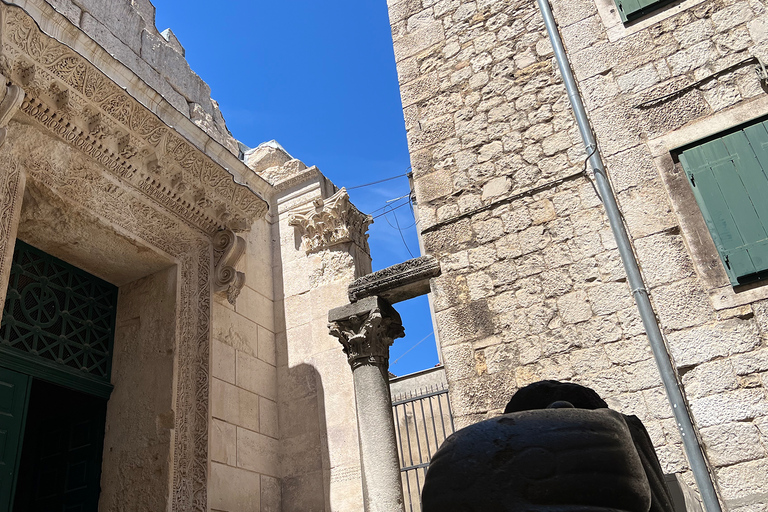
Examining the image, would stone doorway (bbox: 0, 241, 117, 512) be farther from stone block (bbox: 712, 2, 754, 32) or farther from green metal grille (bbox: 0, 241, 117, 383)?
stone block (bbox: 712, 2, 754, 32)

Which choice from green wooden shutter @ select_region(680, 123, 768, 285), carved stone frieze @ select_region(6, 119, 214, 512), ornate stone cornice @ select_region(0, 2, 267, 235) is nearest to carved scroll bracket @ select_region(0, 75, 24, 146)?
ornate stone cornice @ select_region(0, 2, 267, 235)

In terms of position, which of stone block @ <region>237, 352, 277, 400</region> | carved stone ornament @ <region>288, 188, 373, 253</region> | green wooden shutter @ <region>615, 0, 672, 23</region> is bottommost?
stone block @ <region>237, 352, 277, 400</region>

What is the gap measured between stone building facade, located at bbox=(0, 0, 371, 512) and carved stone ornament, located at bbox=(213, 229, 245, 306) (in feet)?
0.06

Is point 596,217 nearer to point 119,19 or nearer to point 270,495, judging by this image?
point 270,495

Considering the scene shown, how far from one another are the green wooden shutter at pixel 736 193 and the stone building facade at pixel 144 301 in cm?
378

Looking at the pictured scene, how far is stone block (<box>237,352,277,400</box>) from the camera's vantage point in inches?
239

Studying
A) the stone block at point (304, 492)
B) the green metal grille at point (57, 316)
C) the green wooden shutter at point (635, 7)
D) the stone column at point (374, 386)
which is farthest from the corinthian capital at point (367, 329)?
the green wooden shutter at point (635, 7)

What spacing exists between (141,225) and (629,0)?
4.63 metres

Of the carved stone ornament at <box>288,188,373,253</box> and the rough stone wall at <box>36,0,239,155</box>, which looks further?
the carved stone ornament at <box>288,188,373,253</box>

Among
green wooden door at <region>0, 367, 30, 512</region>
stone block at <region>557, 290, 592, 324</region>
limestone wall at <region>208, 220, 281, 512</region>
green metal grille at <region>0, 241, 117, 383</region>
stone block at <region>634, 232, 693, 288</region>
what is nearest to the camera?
stone block at <region>634, 232, 693, 288</region>

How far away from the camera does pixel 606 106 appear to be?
14.4ft

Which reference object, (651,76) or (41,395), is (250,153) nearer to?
(41,395)

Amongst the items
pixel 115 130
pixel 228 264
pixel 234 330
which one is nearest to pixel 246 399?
pixel 234 330

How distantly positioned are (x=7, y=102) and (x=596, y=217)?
4.20 meters
